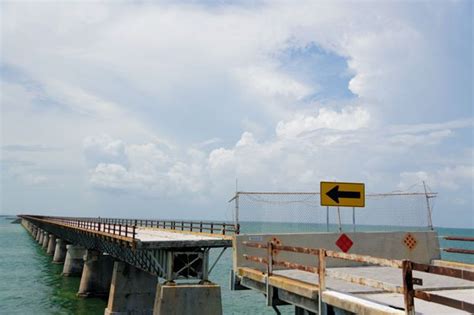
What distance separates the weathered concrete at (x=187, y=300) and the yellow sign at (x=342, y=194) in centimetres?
940

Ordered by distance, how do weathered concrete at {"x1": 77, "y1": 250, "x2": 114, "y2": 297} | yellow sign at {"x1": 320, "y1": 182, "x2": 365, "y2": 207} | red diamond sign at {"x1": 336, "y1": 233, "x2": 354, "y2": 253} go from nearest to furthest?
red diamond sign at {"x1": 336, "y1": 233, "x2": 354, "y2": 253} → yellow sign at {"x1": 320, "y1": 182, "x2": 365, "y2": 207} → weathered concrete at {"x1": 77, "y1": 250, "x2": 114, "y2": 297}

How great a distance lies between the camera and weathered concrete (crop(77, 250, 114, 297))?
37.5 m

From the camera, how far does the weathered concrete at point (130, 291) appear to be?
27.6 m

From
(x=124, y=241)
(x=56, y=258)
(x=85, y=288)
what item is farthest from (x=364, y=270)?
(x=56, y=258)

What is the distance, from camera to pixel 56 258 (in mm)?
64062

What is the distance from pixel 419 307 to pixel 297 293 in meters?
2.34

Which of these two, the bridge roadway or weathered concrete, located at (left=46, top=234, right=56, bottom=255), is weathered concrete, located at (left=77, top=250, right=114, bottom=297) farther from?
weathered concrete, located at (left=46, top=234, right=56, bottom=255)

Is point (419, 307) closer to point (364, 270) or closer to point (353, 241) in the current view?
point (364, 270)

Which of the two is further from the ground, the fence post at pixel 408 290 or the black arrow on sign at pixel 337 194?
the black arrow on sign at pixel 337 194

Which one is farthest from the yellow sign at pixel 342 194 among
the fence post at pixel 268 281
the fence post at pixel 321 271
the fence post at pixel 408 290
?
the fence post at pixel 408 290

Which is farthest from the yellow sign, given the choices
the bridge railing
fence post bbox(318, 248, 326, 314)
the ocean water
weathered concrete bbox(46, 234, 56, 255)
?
weathered concrete bbox(46, 234, 56, 255)

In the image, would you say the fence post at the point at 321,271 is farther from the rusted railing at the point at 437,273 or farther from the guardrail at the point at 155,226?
the guardrail at the point at 155,226

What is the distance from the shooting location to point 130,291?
2816 centimetres

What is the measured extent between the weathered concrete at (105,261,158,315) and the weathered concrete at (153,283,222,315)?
28.9 ft
